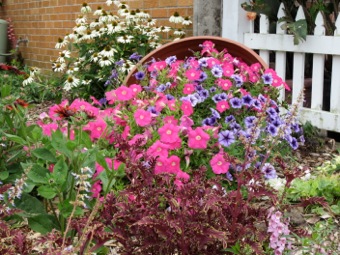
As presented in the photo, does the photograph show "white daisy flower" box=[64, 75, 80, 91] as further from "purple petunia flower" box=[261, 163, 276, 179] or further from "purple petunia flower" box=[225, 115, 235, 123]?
"purple petunia flower" box=[261, 163, 276, 179]

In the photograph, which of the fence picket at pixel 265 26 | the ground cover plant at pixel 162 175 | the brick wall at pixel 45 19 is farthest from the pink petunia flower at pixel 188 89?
the brick wall at pixel 45 19

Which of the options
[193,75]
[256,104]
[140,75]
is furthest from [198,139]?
[140,75]

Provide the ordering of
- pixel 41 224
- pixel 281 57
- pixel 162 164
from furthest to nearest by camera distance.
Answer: pixel 281 57 < pixel 162 164 < pixel 41 224

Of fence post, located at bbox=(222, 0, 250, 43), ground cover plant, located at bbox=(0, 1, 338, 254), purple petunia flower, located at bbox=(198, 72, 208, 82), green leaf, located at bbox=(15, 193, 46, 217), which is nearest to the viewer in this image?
ground cover plant, located at bbox=(0, 1, 338, 254)

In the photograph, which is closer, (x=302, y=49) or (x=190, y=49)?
(x=190, y=49)

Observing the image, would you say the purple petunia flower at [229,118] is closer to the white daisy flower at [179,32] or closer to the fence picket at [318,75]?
the fence picket at [318,75]

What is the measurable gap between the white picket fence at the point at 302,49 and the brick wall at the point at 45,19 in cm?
104

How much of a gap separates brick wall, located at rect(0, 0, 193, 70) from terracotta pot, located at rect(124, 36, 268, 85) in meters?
1.43

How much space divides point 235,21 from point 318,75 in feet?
2.92

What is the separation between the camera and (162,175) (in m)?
1.70

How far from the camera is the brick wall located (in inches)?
236

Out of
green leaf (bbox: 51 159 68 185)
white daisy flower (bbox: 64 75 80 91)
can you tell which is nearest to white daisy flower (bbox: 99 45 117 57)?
white daisy flower (bbox: 64 75 80 91)

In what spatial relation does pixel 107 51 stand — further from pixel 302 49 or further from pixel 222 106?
pixel 222 106

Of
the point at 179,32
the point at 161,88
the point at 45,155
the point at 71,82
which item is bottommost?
the point at 71,82
